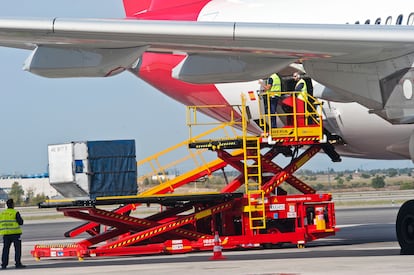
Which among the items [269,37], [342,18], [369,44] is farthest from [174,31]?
[342,18]

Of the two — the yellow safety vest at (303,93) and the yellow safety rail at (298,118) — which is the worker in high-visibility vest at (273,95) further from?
the yellow safety vest at (303,93)

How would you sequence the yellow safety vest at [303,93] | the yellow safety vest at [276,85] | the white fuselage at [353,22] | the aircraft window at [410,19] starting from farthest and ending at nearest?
the yellow safety vest at [276,85] → the yellow safety vest at [303,93] → the white fuselage at [353,22] → the aircraft window at [410,19]

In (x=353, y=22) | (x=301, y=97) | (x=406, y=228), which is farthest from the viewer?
(x=301, y=97)

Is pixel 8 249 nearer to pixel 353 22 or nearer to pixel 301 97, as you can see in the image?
pixel 301 97

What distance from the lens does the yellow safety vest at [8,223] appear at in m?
20.1

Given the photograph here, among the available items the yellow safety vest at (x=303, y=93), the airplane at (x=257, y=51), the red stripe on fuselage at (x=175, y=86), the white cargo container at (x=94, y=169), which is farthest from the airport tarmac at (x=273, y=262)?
the red stripe on fuselage at (x=175, y=86)

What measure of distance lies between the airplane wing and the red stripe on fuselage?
A: 727 cm

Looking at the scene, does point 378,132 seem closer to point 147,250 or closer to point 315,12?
point 315,12

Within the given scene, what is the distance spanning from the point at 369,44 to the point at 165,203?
297 inches

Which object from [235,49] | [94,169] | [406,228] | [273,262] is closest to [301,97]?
[406,228]

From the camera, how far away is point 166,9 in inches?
1044

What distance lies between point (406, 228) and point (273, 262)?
9.03 ft

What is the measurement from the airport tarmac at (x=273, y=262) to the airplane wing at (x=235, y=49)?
8.51 feet

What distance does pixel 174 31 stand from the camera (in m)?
16.0
